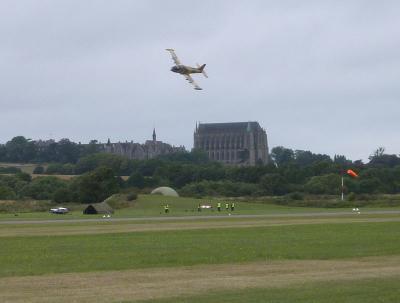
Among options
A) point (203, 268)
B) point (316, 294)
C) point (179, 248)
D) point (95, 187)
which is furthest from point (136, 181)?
point (316, 294)

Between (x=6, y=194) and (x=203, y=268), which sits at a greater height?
(x=6, y=194)

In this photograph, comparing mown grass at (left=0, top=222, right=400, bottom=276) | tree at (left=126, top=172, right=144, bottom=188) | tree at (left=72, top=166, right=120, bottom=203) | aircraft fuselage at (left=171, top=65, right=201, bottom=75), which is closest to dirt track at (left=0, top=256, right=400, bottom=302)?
mown grass at (left=0, top=222, right=400, bottom=276)

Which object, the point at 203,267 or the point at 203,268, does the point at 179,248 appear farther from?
the point at 203,268

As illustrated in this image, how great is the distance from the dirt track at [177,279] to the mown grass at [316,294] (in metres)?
0.77

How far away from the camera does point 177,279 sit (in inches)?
917

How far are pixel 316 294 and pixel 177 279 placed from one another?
182 inches

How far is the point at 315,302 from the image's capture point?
18859 mm

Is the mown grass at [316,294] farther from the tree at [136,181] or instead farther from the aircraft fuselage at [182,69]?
the tree at [136,181]

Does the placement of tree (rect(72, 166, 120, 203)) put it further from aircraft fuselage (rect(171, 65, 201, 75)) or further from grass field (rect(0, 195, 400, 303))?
grass field (rect(0, 195, 400, 303))

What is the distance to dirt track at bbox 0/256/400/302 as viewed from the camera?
20.2 metres

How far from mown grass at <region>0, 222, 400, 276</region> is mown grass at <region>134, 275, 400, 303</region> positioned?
21.9 ft

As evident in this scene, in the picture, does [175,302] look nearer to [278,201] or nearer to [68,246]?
[68,246]

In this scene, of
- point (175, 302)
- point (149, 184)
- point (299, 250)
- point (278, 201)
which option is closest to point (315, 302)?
point (175, 302)

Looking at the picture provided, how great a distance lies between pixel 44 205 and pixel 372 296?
3887 inches
